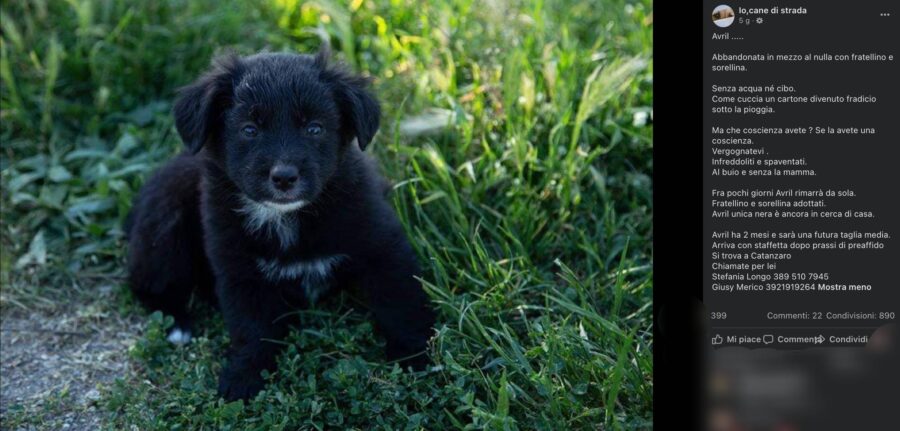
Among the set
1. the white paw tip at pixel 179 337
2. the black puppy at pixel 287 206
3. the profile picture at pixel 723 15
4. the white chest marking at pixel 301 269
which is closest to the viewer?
the profile picture at pixel 723 15

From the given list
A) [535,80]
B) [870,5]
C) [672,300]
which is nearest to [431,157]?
[535,80]

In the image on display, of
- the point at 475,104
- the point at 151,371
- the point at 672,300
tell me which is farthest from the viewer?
the point at 475,104

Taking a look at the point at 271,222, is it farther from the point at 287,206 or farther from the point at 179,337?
the point at 179,337

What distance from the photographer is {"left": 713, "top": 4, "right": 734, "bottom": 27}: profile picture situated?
235 cm

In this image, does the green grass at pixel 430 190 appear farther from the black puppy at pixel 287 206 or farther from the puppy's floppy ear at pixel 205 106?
the puppy's floppy ear at pixel 205 106

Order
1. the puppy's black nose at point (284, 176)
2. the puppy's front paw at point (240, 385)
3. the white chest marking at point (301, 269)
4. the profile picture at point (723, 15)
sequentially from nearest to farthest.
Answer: the profile picture at point (723, 15) < the puppy's black nose at point (284, 176) < the puppy's front paw at point (240, 385) < the white chest marking at point (301, 269)

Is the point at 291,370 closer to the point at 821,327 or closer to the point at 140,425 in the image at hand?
the point at 140,425

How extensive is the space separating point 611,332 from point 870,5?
1.47 m

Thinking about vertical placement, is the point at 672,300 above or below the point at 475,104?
below

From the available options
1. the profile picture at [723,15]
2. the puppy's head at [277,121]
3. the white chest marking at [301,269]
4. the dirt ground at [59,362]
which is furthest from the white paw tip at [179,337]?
the profile picture at [723,15]

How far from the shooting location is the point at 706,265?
2420mm

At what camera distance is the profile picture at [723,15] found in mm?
2348

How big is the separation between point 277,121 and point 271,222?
437 millimetres

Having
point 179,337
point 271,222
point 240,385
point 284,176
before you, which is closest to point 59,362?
point 179,337
